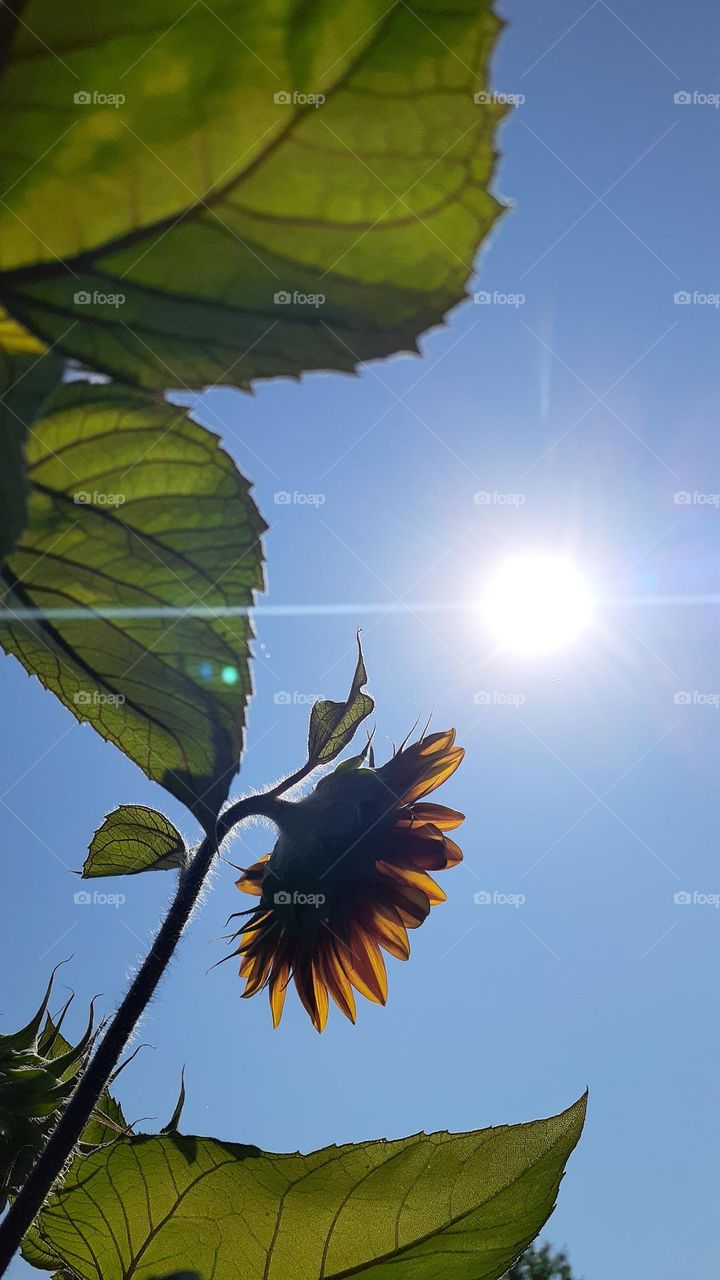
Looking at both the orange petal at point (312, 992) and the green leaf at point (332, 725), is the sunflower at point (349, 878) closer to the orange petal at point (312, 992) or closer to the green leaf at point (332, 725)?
the orange petal at point (312, 992)

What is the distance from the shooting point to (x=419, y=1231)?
0.61m

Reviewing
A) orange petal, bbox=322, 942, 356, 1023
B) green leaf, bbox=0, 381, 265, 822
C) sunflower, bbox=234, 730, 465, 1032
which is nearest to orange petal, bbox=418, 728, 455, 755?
sunflower, bbox=234, 730, 465, 1032

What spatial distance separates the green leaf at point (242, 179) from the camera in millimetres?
286

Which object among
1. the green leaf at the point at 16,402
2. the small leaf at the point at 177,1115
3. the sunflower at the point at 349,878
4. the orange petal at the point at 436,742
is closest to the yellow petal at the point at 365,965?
the sunflower at the point at 349,878

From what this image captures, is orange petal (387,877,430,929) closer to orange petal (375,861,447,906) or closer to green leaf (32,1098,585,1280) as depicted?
orange petal (375,861,447,906)

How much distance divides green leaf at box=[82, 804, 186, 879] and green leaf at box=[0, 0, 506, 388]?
48cm

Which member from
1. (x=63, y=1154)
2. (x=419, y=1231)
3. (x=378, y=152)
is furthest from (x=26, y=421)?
(x=419, y=1231)

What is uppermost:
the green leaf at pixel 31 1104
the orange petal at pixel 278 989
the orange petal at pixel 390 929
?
the orange petal at pixel 390 929

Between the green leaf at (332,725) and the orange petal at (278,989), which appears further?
the orange petal at (278,989)

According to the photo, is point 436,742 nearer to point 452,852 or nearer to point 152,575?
point 452,852

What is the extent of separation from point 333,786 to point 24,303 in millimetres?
798

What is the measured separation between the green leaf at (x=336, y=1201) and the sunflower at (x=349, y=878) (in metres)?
0.35

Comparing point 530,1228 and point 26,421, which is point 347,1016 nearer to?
point 530,1228

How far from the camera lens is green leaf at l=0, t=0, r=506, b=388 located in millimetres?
286
